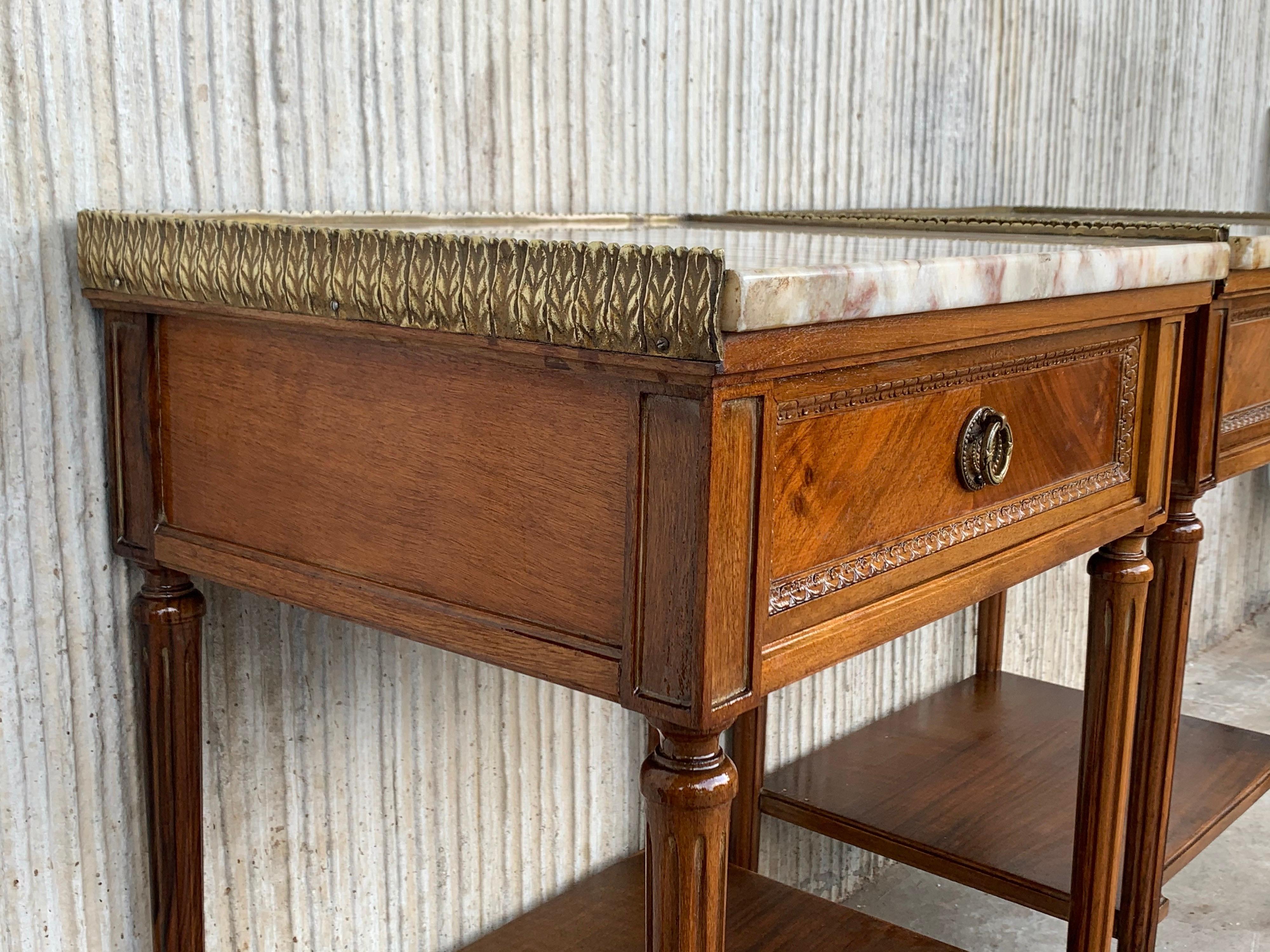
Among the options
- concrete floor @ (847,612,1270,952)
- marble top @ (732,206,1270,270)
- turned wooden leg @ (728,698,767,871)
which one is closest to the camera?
marble top @ (732,206,1270,270)

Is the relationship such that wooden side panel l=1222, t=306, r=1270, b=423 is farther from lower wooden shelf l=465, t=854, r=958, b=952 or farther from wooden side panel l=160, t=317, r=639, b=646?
wooden side panel l=160, t=317, r=639, b=646

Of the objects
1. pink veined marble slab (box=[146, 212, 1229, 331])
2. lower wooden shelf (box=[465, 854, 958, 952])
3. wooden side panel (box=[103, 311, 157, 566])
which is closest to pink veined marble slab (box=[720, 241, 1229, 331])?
pink veined marble slab (box=[146, 212, 1229, 331])

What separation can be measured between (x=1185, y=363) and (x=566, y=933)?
70cm

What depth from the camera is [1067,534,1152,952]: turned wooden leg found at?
0.99 metres

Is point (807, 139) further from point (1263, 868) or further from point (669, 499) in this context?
point (1263, 868)

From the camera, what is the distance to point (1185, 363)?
1.07 meters

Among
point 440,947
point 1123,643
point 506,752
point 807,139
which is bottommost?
point 440,947

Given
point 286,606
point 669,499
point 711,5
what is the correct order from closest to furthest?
point 669,499, point 286,606, point 711,5

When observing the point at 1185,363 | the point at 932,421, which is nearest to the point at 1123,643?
the point at 1185,363

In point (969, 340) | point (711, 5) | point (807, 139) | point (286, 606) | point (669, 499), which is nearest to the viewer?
point (669, 499)

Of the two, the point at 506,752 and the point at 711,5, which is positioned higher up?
the point at 711,5

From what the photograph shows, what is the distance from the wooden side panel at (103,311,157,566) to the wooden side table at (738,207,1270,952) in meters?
0.57

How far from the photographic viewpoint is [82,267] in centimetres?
81

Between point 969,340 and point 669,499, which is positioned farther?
point 969,340
